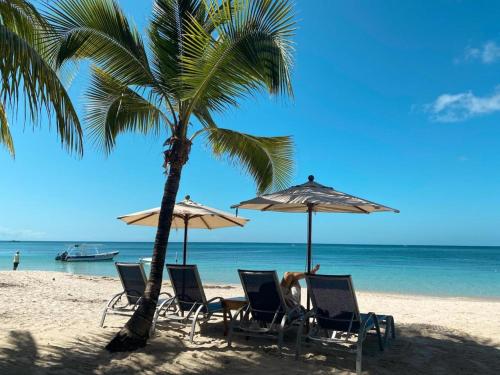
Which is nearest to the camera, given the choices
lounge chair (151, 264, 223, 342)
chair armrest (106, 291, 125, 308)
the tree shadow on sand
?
the tree shadow on sand

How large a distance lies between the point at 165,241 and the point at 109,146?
213 cm

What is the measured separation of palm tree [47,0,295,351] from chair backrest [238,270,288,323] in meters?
1.04

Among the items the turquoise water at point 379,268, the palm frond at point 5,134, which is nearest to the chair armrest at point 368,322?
the palm frond at point 5,134

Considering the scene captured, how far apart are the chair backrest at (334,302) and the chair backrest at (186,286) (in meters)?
1.57

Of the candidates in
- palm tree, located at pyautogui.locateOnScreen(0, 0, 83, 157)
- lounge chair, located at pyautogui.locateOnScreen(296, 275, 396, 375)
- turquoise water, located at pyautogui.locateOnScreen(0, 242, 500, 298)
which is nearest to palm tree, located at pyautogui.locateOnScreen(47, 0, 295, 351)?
palm tree, located at pyautogui.locateOnScreen(0, 0, 83, 157)

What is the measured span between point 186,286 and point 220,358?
132 centimetres

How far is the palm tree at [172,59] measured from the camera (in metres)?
4.73

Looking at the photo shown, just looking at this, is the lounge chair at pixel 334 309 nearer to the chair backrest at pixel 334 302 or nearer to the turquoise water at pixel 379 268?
the chair backrest at pixel 334 302

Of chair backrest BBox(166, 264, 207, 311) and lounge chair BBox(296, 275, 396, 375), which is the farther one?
chair backrest BBox(166, 264, 207, 311)

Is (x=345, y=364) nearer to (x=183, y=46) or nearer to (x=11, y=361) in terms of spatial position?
(x=11, y=361)

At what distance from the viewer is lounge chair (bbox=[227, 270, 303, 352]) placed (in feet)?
16.3

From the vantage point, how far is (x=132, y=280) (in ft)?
20.6

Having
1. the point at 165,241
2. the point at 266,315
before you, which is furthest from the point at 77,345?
the point at 266,315

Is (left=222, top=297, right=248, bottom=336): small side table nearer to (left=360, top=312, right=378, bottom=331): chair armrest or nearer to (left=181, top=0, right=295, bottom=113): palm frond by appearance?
(left=360, top=312, right=378, bottom=331): chair armrest
